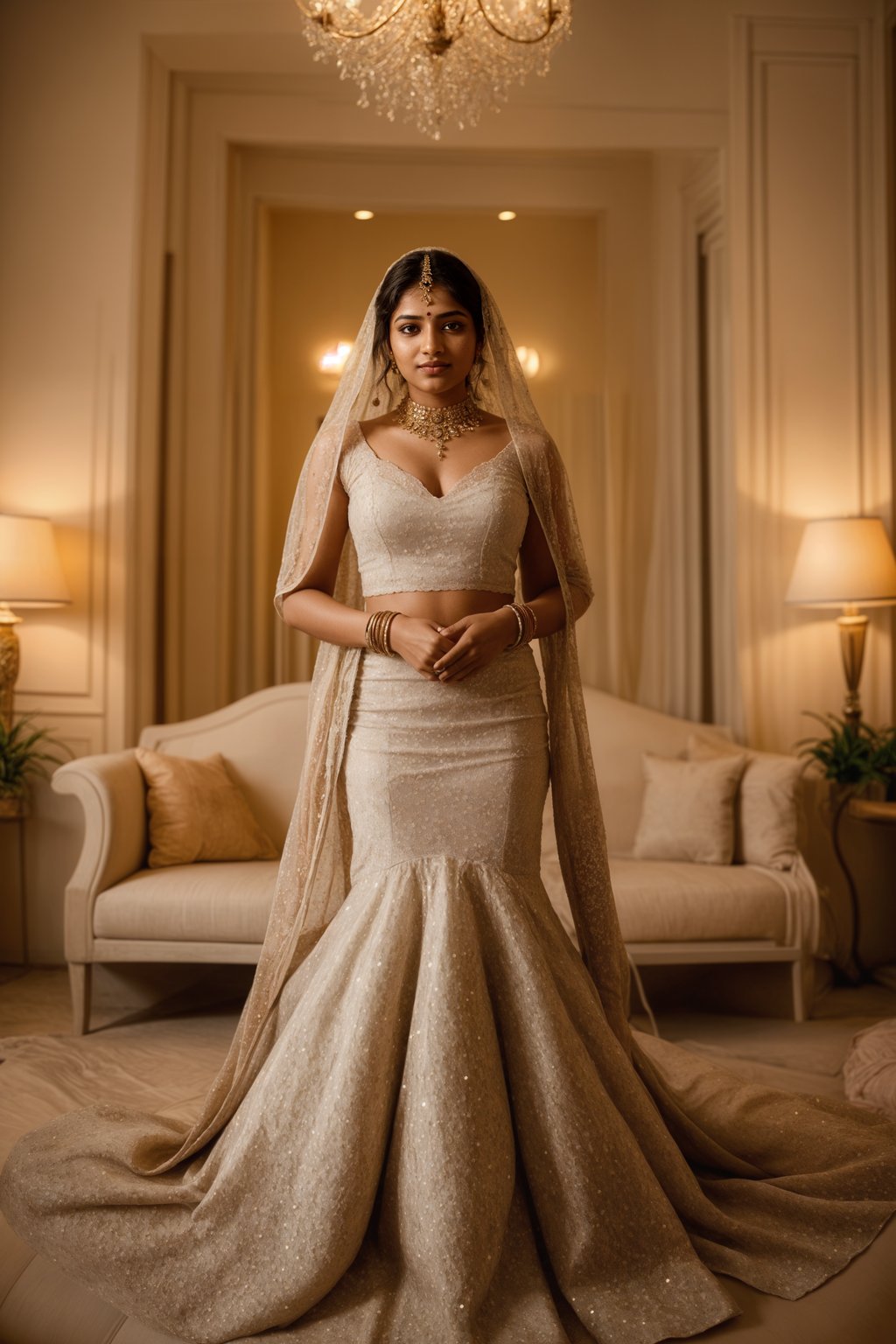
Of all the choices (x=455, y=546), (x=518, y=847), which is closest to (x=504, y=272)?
(x=455, y=546)

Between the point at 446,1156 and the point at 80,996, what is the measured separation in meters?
2.12

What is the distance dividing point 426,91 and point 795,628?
7.95 ft

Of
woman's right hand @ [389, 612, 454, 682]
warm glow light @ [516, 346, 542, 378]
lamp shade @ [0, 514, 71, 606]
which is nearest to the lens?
woman's right hand @ [389, 612, 454, 682]

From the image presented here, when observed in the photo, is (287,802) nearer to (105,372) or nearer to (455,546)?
(105,372)

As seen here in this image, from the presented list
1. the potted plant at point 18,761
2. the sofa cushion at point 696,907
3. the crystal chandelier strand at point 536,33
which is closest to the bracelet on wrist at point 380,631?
the sofa cushion at point 696,907

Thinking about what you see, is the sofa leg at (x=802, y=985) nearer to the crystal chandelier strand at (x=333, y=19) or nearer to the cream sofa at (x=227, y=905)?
the cream sofa at (x=227, y=905)

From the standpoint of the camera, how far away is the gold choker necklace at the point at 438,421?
2.16 metres

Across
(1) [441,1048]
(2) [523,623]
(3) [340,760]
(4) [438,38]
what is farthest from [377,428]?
(4) [438,38]

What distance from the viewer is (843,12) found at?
450cm

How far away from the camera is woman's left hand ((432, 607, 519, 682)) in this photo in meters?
1.95

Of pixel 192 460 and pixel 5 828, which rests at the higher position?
pixel 192 460

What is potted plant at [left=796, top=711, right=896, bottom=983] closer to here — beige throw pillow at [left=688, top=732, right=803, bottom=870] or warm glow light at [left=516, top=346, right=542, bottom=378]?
beige throw pillow at [left=688, top=732, right=803, bottom=870]

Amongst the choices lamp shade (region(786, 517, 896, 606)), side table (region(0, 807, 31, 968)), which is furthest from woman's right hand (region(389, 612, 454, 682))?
side table (region(0, 807, 31, 968))

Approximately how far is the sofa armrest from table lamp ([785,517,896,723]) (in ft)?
8.30
